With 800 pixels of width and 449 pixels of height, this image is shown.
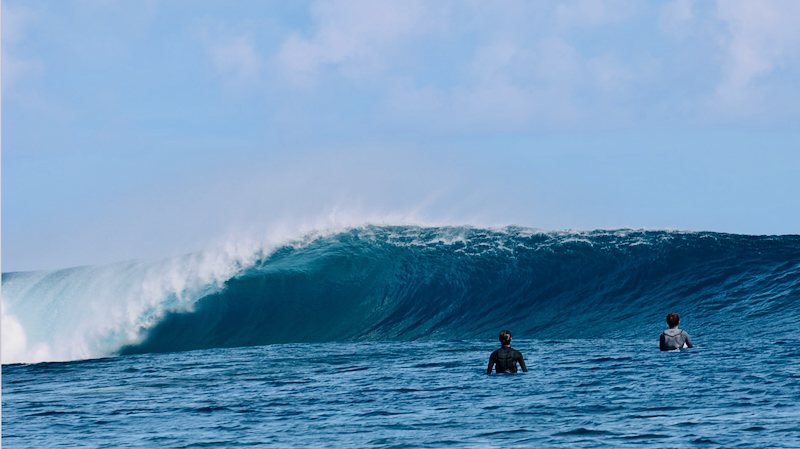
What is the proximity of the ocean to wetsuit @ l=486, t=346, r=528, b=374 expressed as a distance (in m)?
0.23

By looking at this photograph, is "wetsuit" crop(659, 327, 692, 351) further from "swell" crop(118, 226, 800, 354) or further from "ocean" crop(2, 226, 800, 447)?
"swell" crop(118, 226, 800, 354)

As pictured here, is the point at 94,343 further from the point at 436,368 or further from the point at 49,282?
the point at 436,368

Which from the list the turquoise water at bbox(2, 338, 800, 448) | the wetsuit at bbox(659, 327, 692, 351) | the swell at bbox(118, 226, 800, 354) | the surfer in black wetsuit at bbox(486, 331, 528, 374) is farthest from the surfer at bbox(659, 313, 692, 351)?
the swell at bbox(118, 226, 800, 354)

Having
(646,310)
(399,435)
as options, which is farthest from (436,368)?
(646,310)

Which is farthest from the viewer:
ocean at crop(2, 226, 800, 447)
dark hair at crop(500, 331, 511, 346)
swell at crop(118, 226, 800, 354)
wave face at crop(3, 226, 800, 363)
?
wave face at crop(3, 226, 800, 363)

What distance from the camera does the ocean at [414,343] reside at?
8.30 metres

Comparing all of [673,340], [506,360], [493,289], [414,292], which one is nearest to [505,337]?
[506,360]

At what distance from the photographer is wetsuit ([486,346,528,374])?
37.9 ft

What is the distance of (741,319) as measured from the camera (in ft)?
52.9

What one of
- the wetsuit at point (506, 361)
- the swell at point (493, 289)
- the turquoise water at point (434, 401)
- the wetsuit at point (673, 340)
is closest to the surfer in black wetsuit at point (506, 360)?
the wetsuit at point (506, 361)

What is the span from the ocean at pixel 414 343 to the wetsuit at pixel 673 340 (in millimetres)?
335

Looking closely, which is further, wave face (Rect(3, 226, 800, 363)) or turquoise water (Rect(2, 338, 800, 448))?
wave face (Rect(3, 226, 800, 363))

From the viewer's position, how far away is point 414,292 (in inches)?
886

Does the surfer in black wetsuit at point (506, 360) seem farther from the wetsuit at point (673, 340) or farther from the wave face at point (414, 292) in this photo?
the wave face at point (414, 292)
